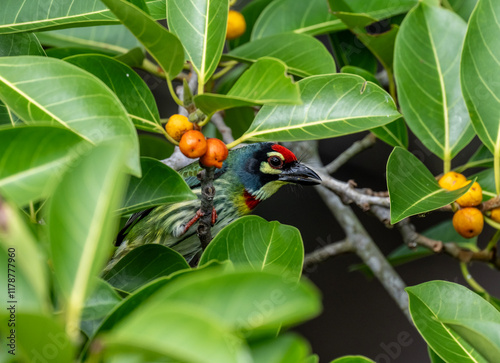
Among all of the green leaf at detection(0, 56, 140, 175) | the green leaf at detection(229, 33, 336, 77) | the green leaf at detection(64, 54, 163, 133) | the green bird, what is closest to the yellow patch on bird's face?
the green bird

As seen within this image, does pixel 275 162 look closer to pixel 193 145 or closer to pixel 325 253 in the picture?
pixel 325 253

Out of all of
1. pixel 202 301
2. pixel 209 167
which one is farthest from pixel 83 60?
pixel 202 301

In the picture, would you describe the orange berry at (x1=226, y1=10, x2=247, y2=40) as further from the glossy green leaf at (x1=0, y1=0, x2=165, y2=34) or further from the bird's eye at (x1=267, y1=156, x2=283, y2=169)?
the glossy green leaf at (x1=0, y1=0, x2=165, y2=34)

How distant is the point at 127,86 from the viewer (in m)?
1.43

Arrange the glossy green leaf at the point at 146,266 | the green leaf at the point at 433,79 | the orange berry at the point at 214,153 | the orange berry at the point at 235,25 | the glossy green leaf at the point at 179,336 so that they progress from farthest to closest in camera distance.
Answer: the orange berry at the point at 235,25, the green leaf at the point at 433,79, the glossy green leaf at the point at 146,266, the orange berry at the point at 214,153, the glossy green leaf at the point at 179,336

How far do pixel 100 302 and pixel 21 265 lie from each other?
0.37 meters

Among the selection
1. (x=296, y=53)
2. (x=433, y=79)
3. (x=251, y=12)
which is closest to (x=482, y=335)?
(x=433, y=79)

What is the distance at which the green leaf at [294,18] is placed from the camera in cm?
216

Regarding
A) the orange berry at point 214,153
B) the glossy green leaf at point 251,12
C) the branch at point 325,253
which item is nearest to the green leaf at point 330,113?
the orange berry at point 214,153

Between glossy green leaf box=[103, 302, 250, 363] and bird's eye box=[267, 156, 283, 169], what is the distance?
1.74 m

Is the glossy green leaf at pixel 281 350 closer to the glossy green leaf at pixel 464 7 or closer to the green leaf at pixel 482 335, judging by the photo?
the green leaf at pixel 482 335

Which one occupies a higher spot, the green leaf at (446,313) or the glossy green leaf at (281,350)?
the glossy green leaf at (281,350)

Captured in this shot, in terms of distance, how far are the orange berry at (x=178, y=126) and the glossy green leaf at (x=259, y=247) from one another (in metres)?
0.22

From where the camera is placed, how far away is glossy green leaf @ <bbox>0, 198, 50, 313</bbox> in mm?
596
